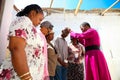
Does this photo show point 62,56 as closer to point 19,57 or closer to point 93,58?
Result: point 93,58

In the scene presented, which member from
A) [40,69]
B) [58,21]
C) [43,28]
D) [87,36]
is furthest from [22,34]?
[58,21]

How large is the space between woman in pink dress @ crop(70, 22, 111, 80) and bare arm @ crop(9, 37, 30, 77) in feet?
8.69

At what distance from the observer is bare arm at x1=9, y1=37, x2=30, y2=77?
142cm

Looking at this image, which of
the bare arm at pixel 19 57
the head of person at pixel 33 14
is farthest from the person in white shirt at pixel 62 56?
the bare arm at pixel 19 57

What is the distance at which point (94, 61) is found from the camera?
4.08m

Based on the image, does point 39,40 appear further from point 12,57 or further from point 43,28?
point 43,28

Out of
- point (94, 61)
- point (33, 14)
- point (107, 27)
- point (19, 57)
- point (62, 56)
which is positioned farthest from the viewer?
point (107, 27)

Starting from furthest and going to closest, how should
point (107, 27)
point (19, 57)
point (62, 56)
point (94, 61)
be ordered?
1. point (107, 27)
2. point (62, 56)
3. point (94, 61)
4. point (19, 57)

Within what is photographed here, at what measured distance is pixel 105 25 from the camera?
5535mm

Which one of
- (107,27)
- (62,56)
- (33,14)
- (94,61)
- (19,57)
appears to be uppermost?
(33,14)

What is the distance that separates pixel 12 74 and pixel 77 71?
3092 mm

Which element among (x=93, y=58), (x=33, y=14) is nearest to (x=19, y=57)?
(x=33, y=14)

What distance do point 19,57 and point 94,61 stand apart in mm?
2781

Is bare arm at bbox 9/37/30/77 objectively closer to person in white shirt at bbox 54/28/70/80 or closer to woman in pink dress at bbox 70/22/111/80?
person in white shirt at bbox 54/28/70/80
